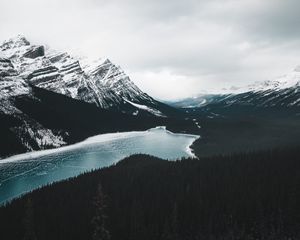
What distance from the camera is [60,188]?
110 m

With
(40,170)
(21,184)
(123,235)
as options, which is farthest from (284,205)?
(40,170)

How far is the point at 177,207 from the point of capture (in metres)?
85.4

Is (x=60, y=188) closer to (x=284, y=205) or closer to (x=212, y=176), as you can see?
(x=212, y=176)

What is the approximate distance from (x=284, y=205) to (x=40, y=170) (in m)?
106

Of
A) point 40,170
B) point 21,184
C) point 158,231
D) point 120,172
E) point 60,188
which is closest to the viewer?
point 158,231

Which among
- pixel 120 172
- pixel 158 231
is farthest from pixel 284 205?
pixel 120 172

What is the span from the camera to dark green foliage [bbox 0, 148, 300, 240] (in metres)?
78.4

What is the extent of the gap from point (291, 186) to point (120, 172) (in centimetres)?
5312

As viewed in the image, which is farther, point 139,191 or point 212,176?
point 212,176

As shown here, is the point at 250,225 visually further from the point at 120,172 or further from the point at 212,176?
the point at 120,172

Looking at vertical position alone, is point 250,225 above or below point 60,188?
below

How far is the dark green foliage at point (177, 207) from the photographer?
7838cm

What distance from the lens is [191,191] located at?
97.7m

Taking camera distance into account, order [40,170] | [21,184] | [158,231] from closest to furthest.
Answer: [158,231] < [21,184] < [40,170]
